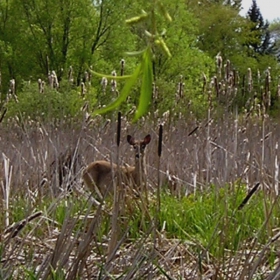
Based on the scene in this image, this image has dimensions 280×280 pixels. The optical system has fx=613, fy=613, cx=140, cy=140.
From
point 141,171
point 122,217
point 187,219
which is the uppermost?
point 141,171

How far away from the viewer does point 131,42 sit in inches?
69.9

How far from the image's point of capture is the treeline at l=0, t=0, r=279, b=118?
97cm

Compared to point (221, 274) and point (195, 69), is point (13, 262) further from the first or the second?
point (195, 69)

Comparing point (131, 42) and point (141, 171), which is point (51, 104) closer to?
point (141, 171)

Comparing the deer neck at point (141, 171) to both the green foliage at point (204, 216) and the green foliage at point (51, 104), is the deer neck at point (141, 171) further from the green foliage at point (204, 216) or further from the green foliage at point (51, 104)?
the green foliage at point (51, 104)

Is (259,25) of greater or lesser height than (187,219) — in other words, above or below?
above

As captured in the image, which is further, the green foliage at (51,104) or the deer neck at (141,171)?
the green foliage at (51,104)

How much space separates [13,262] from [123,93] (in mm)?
1316

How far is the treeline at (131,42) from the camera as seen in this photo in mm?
975

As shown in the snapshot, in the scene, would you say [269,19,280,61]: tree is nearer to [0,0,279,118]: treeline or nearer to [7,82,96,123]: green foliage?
[0,0,279,118]: treeline

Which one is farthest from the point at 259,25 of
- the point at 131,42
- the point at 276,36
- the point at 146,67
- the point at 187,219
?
the point at 146,67

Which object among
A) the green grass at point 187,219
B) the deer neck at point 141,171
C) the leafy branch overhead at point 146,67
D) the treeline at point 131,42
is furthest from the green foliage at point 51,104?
the leafy branch overhead at point 146,67

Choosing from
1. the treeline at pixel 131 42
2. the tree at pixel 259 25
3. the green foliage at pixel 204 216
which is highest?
the tree at pixel 259 25

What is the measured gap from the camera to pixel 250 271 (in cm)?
149
